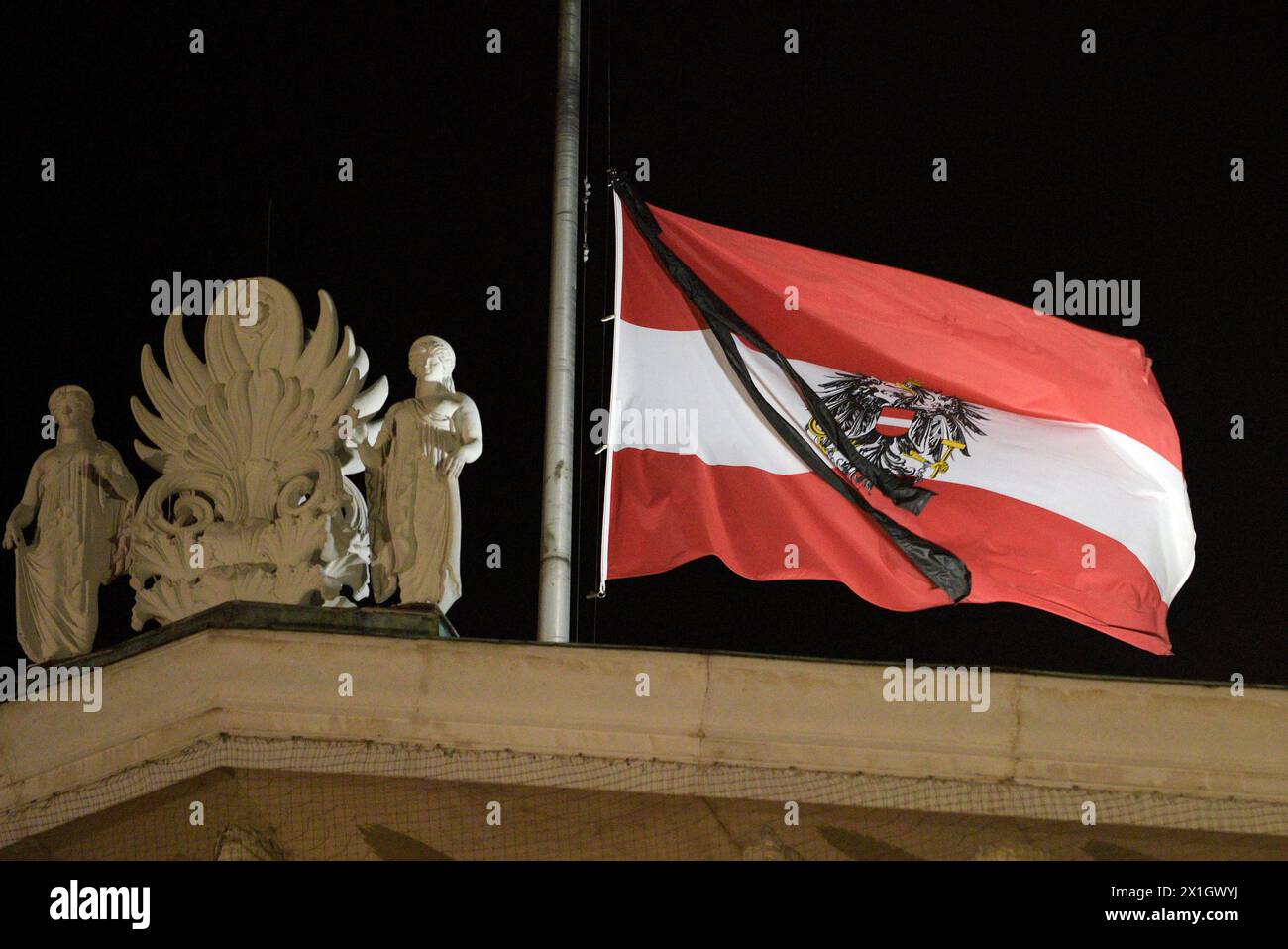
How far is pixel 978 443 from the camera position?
16.6m

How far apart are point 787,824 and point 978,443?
13.2 feet

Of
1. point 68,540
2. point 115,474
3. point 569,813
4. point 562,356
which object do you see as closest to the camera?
point 569,813

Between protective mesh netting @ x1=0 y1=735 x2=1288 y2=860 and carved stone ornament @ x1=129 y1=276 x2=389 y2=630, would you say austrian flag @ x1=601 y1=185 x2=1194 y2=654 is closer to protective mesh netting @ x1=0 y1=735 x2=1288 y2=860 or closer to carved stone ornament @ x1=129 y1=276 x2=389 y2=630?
carved stone ornament @ x1=129 y1=276 x2=389 y2=630

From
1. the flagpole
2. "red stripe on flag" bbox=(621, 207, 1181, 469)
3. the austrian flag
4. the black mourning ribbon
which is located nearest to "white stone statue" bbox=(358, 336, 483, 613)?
the flagpole

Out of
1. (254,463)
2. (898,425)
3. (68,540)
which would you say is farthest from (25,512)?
(898,425)

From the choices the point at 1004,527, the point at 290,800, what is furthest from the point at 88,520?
the point at 1004,527

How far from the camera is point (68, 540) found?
52.2 ft

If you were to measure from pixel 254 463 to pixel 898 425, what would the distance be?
453 cm

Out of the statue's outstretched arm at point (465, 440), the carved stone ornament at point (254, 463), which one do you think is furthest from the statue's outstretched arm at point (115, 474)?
the statue's outstretched arm at point (465, 440)

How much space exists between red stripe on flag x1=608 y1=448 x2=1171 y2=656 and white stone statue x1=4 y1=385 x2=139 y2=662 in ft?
11.3

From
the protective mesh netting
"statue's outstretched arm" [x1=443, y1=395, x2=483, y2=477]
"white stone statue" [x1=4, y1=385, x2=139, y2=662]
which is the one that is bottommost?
the protective mesh netting

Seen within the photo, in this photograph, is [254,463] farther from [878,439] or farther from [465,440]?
[878,439]

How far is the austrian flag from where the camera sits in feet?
52.7

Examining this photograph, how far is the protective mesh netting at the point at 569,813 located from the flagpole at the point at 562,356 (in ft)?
4.25
